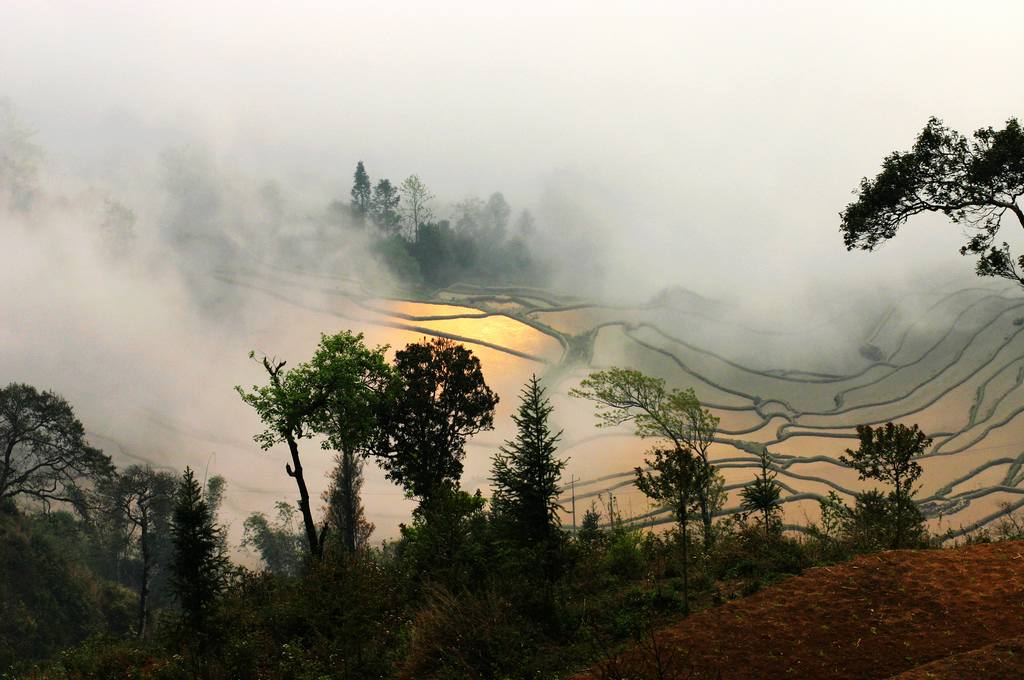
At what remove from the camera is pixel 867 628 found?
1116 centimetres

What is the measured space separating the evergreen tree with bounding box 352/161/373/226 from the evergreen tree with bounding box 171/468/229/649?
101498 mm

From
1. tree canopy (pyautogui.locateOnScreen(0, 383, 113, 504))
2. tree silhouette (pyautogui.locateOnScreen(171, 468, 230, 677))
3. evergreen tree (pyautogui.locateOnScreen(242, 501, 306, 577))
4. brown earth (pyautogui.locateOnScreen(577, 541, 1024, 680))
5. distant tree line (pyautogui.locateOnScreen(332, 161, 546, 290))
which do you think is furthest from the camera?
distant tree line (pyautogui.locateOnScreen(332, 161, 546, 290))

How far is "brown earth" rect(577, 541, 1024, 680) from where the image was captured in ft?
32.8

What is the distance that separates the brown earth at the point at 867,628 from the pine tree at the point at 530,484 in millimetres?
4904

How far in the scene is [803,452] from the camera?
45344 mm

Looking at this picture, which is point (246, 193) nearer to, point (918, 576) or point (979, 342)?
point (979, 342)

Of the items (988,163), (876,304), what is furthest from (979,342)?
(988,163)

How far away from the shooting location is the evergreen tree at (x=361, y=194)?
375ft

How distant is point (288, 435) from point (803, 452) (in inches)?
1326

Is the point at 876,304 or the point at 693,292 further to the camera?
the point at 693,292

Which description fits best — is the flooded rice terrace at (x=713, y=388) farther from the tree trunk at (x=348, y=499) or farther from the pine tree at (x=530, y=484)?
the pine tree at (x=530, y=484)

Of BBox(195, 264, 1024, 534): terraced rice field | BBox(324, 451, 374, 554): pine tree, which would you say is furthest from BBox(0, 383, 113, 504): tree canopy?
BBox(195, 264, 1024, 534): terraced rice field

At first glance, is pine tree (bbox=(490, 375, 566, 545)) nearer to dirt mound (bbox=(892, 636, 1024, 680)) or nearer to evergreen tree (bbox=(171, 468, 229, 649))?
evergreen tree (bbox=(171, 468, 229, 649))

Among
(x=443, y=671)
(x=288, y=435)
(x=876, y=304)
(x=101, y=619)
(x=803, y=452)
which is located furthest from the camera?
(x=876, y=304)
